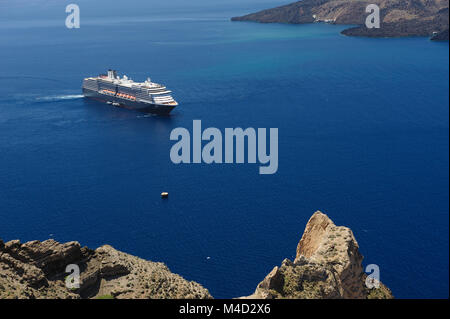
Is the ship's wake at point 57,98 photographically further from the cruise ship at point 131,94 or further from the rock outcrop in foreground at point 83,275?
the rock outcrop in foreground at point 83,275

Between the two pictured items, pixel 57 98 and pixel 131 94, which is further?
pixel 57 98

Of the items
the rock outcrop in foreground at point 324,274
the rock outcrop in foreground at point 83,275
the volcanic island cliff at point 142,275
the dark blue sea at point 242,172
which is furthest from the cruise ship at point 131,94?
the rock outcrop in foreground at point 324,274

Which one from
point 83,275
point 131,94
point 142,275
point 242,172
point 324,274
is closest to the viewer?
point 324,274

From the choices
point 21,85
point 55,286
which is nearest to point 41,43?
point 21,85

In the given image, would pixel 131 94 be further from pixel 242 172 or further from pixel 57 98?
pixel 242 172

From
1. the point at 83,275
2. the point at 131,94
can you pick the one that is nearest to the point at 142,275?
the point at 83,275

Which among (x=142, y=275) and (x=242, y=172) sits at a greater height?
(x=142, y=275)

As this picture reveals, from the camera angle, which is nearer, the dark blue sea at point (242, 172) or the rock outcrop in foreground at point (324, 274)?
the rock outcrop in foreground at point (324, 274)
